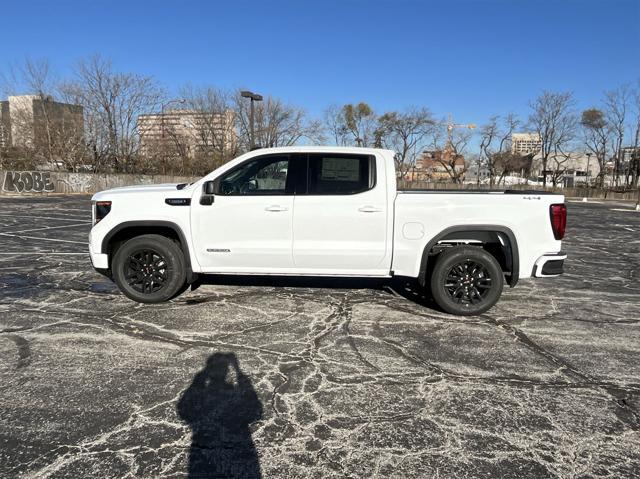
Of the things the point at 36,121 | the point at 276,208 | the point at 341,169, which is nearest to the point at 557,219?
the point at 341,169

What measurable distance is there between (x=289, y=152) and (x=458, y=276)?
8.44 ft

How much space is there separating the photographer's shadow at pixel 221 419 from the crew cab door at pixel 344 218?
1857 millimetres

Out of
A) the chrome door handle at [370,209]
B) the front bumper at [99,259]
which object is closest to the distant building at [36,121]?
the front bumper at [99,259]

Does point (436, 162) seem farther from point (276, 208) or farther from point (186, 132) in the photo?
point (276, 208)

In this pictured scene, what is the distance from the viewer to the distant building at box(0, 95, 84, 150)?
3759 cm

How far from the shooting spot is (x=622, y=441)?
3.04 m

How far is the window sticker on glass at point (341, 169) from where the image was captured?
5590 mm

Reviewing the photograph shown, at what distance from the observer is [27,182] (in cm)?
3394

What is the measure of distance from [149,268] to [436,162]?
68.0m

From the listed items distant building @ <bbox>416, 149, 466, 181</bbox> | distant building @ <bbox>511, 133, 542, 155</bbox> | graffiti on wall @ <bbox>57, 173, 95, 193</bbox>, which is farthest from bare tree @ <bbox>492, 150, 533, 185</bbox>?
graffiti on wall @ <bbox>57, 173, 95, 193</bbox>

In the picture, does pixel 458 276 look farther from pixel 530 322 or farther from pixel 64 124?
pixel 64 124

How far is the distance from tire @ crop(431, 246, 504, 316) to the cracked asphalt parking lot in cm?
19

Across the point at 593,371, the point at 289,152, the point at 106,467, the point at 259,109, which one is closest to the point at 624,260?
the point at 593,371

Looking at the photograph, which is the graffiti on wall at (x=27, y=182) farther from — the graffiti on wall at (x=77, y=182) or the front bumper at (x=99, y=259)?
the front bumper at (x=99, y=259)
